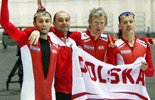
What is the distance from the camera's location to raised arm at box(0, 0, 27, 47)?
4102mm

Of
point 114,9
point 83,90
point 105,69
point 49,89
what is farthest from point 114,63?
point 114,9

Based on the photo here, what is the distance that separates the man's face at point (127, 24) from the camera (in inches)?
190

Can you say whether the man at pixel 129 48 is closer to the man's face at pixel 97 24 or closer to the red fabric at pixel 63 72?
the man's face at pixel 97 24

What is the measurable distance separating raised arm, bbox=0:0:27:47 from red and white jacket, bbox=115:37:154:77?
129cm

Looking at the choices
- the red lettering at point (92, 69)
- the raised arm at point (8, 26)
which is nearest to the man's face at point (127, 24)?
the red lettering at point (92, 69)

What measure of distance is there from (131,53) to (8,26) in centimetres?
165

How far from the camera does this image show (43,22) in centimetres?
443

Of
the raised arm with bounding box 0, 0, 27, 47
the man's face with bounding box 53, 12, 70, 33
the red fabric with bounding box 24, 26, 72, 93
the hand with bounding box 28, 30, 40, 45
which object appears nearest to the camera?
the raised arm with bounding box 0, 0, 27, 47

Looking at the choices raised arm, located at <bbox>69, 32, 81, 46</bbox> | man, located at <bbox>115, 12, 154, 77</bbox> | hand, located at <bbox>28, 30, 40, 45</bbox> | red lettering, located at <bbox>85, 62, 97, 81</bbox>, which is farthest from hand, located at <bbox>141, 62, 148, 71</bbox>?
hand, located at <bbox>28, 30, 40, 45</bbox>

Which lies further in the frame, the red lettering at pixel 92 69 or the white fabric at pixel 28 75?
the red lettering at pixel 92 69

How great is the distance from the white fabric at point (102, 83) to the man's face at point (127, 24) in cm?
Answer: 39

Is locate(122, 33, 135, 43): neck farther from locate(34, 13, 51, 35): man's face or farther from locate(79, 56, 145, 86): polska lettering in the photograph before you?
locate(34, 13, 51, 35): man's face

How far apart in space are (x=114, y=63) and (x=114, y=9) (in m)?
24.4

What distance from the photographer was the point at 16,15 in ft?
94.7
